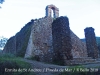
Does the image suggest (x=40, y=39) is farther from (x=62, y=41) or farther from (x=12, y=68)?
(x=12, y=68)

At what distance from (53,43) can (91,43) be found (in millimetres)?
4494

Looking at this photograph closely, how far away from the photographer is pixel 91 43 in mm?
14297

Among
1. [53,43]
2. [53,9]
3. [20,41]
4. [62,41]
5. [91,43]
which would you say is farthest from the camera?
[53,9]

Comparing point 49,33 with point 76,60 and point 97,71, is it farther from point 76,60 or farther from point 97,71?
point 97,71

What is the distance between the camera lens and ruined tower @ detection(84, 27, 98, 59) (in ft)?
46.2

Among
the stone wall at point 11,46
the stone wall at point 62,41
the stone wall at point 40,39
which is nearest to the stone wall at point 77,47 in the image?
the stone wall at point 40,39

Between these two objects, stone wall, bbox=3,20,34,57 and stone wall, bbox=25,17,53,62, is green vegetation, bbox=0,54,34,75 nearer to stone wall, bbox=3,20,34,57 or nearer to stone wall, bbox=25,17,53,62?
stone wall, bbox=25,17,53,62

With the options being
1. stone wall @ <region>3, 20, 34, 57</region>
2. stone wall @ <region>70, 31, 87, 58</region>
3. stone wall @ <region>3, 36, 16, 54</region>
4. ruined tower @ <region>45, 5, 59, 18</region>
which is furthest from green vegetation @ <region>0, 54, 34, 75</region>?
ruined tower @ <region>45, 5, 59, 18</region>

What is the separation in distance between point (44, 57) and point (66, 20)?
421 cm

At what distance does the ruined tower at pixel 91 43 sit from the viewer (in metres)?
14.1

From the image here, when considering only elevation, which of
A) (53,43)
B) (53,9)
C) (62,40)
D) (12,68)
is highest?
(53,9)

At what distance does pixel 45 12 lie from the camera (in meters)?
22.1

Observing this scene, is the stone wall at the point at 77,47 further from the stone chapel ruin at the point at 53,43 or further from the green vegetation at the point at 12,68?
the green vegetation at the point at 12,68

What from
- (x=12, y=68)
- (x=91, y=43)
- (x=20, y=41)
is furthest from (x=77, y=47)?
(x=12, y=68)
